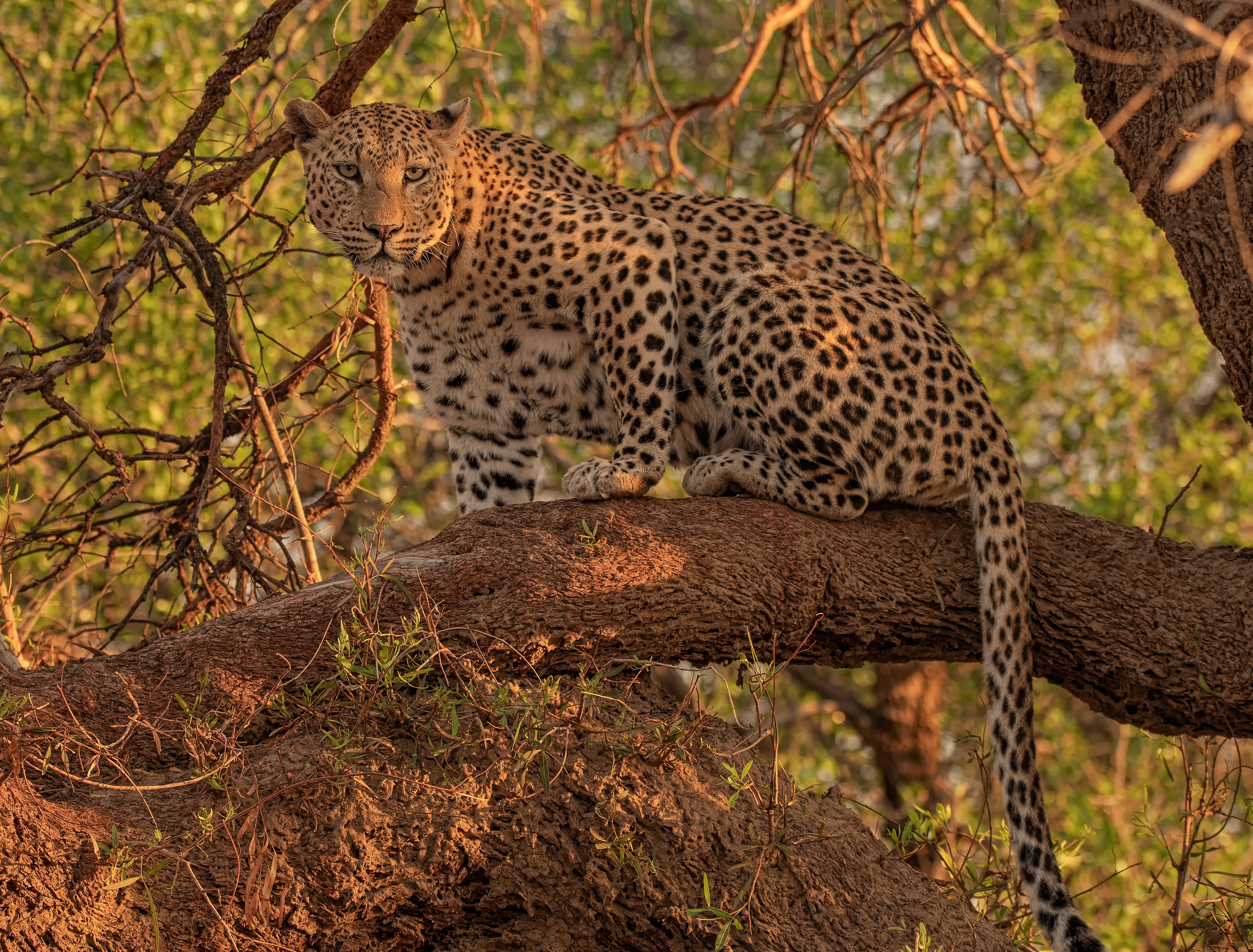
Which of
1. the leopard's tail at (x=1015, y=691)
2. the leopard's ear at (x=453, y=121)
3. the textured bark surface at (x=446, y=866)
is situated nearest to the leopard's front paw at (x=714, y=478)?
the leopard's tail at (x=1015, y=691)

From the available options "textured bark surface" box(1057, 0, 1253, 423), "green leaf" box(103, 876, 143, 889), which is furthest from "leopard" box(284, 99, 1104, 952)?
"green leaf" box(103, 876, 143, 889)

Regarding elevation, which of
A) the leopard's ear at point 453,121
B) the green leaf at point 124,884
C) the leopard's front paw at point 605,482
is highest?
the leopard's ear at point 453,121

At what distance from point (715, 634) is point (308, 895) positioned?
157cm

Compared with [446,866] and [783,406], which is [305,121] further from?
[446,866]

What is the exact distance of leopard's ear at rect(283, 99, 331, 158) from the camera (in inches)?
216

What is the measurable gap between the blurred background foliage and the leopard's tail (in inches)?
80.0

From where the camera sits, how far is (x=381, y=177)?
5371mm

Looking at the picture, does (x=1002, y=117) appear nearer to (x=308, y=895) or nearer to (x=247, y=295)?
(x=247, y=295)

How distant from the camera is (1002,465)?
513 cm

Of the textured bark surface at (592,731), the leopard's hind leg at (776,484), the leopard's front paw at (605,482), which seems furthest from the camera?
the leopard's hind leg at (776,484)

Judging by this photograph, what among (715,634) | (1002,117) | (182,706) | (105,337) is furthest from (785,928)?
(1002,117)

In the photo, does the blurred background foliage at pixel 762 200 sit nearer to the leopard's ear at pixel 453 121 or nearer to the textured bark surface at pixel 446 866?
the leopard's ear at pixel 453 121

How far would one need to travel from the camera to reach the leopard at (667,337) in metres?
5.16

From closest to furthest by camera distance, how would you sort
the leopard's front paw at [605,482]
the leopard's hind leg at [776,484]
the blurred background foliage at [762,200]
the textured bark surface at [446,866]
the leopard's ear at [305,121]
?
1. the textured bark surface at [446,866]
2. the leopard's front paw at [605,482]
3. the leopard's hind leg at [776,484]
4. the leopard's ear at [305,121]
5. the blurred background foliage at [762,200]
